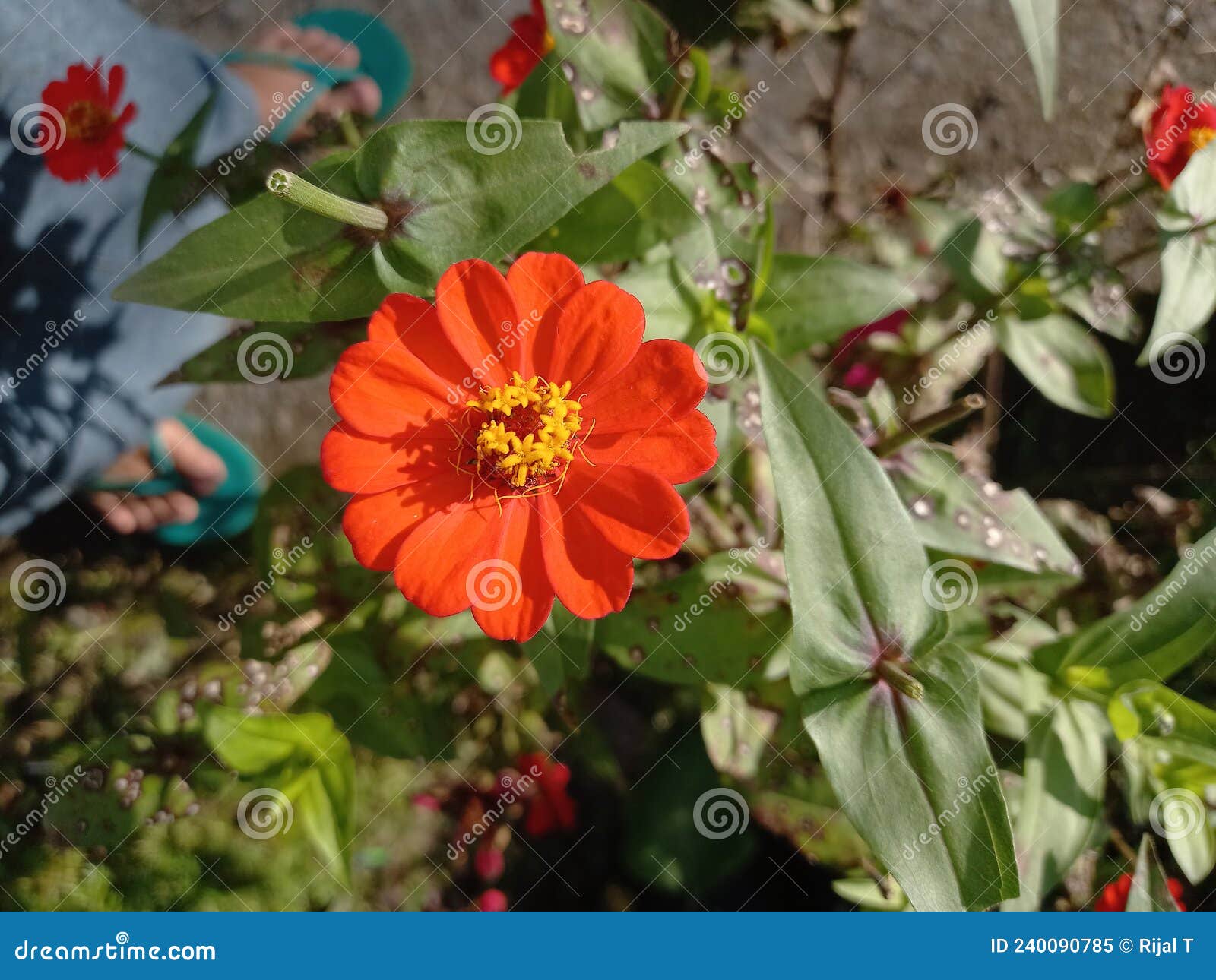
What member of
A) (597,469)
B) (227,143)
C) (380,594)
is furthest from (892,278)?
(227,143)

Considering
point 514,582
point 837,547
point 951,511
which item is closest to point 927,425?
point 951,511

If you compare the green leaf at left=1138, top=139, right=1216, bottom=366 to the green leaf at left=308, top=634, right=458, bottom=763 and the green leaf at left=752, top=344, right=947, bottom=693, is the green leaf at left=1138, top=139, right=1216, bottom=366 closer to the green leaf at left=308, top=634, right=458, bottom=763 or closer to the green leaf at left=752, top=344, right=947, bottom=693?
the green leaf at left=752, top=344, right=947, bottom=693

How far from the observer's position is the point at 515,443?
1004mm

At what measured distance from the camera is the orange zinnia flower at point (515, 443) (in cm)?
94

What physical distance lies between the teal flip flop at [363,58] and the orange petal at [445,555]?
1216 mm

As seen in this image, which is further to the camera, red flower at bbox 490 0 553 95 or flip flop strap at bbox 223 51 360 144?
flip flop strap at bbox 223 51 360 144

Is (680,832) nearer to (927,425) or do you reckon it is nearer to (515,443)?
(927,425)

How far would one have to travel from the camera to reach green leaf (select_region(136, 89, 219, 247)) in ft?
4.07

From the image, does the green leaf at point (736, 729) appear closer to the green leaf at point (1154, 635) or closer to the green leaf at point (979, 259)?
the green leaf at point (1154, 635)

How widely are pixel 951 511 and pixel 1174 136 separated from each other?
2.53 feet

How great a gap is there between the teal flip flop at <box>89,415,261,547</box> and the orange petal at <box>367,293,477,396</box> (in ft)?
3.51

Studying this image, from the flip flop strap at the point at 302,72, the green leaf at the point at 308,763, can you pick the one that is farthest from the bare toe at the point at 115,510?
the flip flop strap at the point at 302,72

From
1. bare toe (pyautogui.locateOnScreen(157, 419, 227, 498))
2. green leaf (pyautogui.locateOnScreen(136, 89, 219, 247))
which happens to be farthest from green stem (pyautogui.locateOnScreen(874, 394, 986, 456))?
bare toe (pyautogui.locateOnScreen(157, 419, 227, 498))

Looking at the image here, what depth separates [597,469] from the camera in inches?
40.9
